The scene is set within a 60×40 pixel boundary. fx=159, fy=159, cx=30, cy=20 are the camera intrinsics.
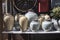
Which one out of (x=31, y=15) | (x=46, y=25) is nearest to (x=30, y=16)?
(x=31, y=15)

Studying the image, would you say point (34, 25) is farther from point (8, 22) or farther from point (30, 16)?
point (8, 22)

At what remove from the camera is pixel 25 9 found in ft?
3.96

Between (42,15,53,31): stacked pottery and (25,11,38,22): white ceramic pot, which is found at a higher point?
(25,11,38,22): white ceramic pot

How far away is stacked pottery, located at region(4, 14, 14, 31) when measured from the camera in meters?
1.17

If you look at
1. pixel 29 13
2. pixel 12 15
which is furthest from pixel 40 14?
pixel 12 15

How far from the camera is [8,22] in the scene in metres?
1.19

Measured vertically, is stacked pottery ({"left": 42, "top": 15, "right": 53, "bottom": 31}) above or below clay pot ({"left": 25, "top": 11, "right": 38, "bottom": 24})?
below

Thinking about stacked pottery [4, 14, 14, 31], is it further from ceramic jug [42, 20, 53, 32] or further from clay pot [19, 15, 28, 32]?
ceramic jug [42, 20, 53, 32]

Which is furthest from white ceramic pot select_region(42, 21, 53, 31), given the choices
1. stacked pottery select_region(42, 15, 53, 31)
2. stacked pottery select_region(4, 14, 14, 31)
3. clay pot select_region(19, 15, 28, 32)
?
stacked pottery select_region(4, 14, 14, 31)

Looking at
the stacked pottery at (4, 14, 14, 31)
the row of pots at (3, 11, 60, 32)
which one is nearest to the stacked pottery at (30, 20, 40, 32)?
the row of pots at (3, 11, 60, 32)

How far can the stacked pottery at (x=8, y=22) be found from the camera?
1.17 metres

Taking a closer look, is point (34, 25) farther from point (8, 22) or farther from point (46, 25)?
point (8, 22)

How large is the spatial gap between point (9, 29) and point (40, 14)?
0.26m

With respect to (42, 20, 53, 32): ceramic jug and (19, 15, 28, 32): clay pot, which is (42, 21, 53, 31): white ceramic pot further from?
(19, 15, 28, 32): clay pot
